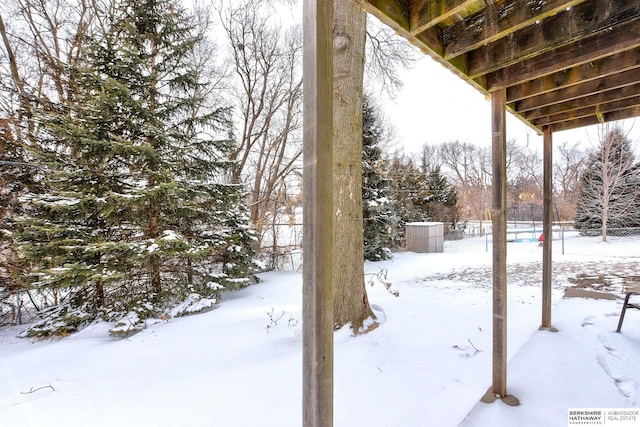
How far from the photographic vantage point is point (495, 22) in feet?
5.18

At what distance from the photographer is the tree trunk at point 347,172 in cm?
313

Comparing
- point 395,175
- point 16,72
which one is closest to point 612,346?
point 395,175

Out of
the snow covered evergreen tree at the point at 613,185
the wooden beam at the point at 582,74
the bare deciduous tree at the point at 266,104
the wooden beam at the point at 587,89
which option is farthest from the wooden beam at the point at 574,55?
the snow covered evergreen tree at the point at 613,185

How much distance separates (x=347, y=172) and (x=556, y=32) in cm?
201

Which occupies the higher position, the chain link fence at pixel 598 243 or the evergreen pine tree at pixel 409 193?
the evergreen pine tree at pixel 409 193

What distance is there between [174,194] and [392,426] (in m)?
4.87

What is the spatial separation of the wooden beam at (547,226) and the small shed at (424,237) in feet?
26.3

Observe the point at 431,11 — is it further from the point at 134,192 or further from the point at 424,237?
the point at 424,237

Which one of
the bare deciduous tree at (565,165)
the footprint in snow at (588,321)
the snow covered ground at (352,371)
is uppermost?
the bare deciduous tree at (565,165)

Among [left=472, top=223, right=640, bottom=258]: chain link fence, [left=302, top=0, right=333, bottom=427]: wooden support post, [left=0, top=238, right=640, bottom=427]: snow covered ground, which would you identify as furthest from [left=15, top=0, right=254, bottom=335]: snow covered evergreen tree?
[left=472, top=223, right=640, bottom=258]: chain link fence

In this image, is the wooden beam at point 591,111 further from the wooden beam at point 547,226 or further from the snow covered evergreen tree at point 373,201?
the snow covered evergreen tree at point 373,201

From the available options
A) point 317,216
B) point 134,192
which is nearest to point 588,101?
point 317,216

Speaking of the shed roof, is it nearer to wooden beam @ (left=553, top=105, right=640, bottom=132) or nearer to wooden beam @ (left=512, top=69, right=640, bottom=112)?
wooden beam @ (left=512, top=69, right=640, bottom=112)

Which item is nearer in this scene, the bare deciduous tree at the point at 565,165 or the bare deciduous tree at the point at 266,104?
the bare deciduous tree at the point at 266,104
